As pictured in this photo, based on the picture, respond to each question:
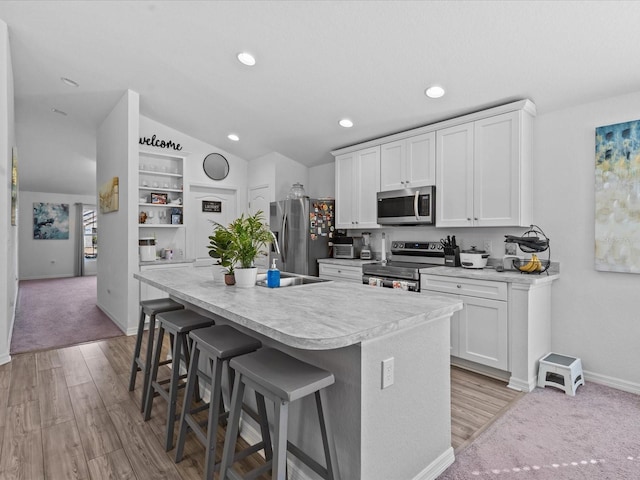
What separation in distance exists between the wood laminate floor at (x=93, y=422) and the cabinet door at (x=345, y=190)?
7.45 ft

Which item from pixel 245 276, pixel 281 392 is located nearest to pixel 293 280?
pixel 245 276

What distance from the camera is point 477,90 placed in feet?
9.84

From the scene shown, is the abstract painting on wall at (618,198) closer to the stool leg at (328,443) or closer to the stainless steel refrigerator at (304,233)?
the stool leg at (328,443)

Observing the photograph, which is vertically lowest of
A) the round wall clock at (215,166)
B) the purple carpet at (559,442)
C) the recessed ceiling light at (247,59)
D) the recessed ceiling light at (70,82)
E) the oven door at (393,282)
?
the purple carpet at (559,442)

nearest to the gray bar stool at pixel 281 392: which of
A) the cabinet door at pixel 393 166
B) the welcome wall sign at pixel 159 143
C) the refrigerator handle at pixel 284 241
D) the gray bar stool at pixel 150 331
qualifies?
the gray bar stool at pixel 150 331

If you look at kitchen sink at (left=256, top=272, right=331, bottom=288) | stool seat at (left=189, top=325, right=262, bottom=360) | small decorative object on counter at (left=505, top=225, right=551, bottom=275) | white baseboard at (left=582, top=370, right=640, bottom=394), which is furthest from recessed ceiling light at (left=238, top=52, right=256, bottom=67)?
white baseboard at (left=582, top=370, right=640, bottom=394)

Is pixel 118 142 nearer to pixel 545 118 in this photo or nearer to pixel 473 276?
pixel 473 276

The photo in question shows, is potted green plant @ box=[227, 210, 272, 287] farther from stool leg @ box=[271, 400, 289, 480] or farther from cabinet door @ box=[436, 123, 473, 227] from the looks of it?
cabinet door @ box=[436, 123, 473, 227]

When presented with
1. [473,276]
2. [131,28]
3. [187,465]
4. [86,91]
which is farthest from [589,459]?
[86,91]

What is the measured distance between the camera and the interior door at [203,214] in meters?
5.64

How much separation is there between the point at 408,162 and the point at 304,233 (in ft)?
5.40

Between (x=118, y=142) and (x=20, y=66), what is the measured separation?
1174mm

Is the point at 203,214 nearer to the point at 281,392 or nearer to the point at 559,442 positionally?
the point at 281,392

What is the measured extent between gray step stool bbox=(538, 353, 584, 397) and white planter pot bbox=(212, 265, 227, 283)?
8.48 feet
